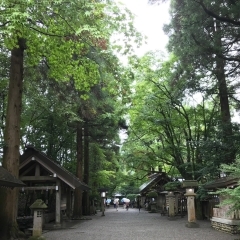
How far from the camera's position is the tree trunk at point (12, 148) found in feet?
32.3

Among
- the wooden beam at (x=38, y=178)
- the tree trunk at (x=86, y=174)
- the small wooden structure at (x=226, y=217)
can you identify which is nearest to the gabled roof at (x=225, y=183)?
the small wooden structure at (x=226, y=217)

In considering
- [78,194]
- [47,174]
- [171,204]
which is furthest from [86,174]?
[47,174]

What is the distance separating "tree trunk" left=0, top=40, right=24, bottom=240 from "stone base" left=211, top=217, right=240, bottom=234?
790cm

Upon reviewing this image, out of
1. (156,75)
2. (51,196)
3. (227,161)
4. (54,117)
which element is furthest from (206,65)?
(51,196)

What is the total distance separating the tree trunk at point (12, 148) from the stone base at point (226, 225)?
7.90 m

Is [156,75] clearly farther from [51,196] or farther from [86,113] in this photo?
[51,196]

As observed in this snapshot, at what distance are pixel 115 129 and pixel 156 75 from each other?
6.17 metres

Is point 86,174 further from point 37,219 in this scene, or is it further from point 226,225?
point 226,225

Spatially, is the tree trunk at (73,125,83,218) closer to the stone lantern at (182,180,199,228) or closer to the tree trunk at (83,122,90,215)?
the tree trunk at (83,122,90,215)

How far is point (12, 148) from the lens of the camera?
10.5m

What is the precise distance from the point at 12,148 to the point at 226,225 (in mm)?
8782

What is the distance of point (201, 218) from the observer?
17.6 m

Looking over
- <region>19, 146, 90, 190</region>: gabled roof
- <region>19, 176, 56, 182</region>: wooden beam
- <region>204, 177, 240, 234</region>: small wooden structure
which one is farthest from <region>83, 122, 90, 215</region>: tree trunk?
<region>204, 177, 240, 234</region>: small wooden structure

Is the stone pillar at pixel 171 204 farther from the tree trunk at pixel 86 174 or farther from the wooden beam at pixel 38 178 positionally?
the wooden beam at pixel 38 178
